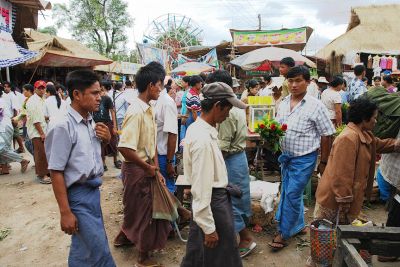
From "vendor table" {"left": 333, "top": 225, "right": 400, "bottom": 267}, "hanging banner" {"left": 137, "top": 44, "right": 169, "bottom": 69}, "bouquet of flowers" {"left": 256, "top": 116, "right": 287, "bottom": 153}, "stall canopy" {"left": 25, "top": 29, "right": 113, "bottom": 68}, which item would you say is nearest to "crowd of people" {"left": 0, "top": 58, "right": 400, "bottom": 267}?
"bouquet of flowers" {"left": 256, "top": 116, "right": 287, "bottom": 153}

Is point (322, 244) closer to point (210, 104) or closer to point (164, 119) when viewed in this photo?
point (210, 104)

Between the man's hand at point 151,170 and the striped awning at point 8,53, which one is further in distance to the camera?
the striped awning at point 8,53

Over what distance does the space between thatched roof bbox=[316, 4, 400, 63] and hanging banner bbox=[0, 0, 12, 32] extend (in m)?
13.2

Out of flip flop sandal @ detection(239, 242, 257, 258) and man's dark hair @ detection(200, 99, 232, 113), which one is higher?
man's dark hair @ detection(200, 99, 232, 113)

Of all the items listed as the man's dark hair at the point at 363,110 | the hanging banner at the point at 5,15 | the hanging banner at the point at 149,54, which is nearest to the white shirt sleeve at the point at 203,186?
the man's dark hair at the point at 363,110

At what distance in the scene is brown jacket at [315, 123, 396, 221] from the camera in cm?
306

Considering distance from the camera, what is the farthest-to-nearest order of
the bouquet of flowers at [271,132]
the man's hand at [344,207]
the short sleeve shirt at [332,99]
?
the short sleeve shirt at [332,99], the bouquet of flowers at [271,132], the man's hand at [344,207]

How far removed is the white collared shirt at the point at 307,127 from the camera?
3746mm

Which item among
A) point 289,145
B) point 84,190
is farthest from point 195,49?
point 84,190

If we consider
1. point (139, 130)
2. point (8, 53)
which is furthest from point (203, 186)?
point (8, 53)

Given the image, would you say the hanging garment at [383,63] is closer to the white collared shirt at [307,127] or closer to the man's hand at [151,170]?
the white collared shirt at [307,127]

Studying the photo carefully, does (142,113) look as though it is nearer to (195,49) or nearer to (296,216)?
(296,216)

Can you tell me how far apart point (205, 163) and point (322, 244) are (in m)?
1.77

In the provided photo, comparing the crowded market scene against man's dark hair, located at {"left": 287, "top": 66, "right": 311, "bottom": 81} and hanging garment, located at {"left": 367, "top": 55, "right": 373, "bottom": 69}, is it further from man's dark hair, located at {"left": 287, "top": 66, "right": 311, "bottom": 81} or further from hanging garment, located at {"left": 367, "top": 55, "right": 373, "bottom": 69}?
hanging garment, located at {"left": 367, "top": 55, "right": 373, "bottom": 69}
